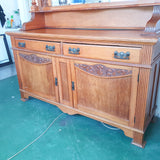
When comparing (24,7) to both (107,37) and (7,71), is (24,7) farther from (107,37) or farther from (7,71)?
(107,37)

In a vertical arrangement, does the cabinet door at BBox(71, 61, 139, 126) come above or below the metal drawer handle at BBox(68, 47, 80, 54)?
below

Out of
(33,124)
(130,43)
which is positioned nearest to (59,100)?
(33,124)

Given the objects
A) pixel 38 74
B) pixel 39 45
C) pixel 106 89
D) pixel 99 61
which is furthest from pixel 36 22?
pixel 106 89

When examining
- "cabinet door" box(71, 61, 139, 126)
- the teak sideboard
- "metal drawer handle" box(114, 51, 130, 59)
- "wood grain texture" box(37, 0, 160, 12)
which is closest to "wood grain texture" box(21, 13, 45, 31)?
the teak sideboard

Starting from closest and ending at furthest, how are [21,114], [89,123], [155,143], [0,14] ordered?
[155,143] < [89,123] < [21,114] < [0,14]

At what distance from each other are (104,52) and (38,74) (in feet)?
2.81

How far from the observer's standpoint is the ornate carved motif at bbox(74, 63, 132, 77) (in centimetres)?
123

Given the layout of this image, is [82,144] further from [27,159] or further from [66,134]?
[27,159]

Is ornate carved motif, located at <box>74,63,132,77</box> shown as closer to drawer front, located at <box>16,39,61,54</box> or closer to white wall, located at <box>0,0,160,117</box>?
drawer front, located at <box>16,39,61,54</box>

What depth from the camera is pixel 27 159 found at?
51.0 inches

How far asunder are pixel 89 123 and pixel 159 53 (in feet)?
2.98

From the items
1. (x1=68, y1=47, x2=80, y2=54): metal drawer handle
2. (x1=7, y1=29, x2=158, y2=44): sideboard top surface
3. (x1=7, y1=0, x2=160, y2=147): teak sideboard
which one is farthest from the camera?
(x1=68, y1=47, x2=80, y2=54): metal drawer handle

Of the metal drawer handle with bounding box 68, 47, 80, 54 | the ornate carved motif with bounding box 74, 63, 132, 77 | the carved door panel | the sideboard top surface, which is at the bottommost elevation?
the carved door panel

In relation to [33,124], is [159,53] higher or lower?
higher
